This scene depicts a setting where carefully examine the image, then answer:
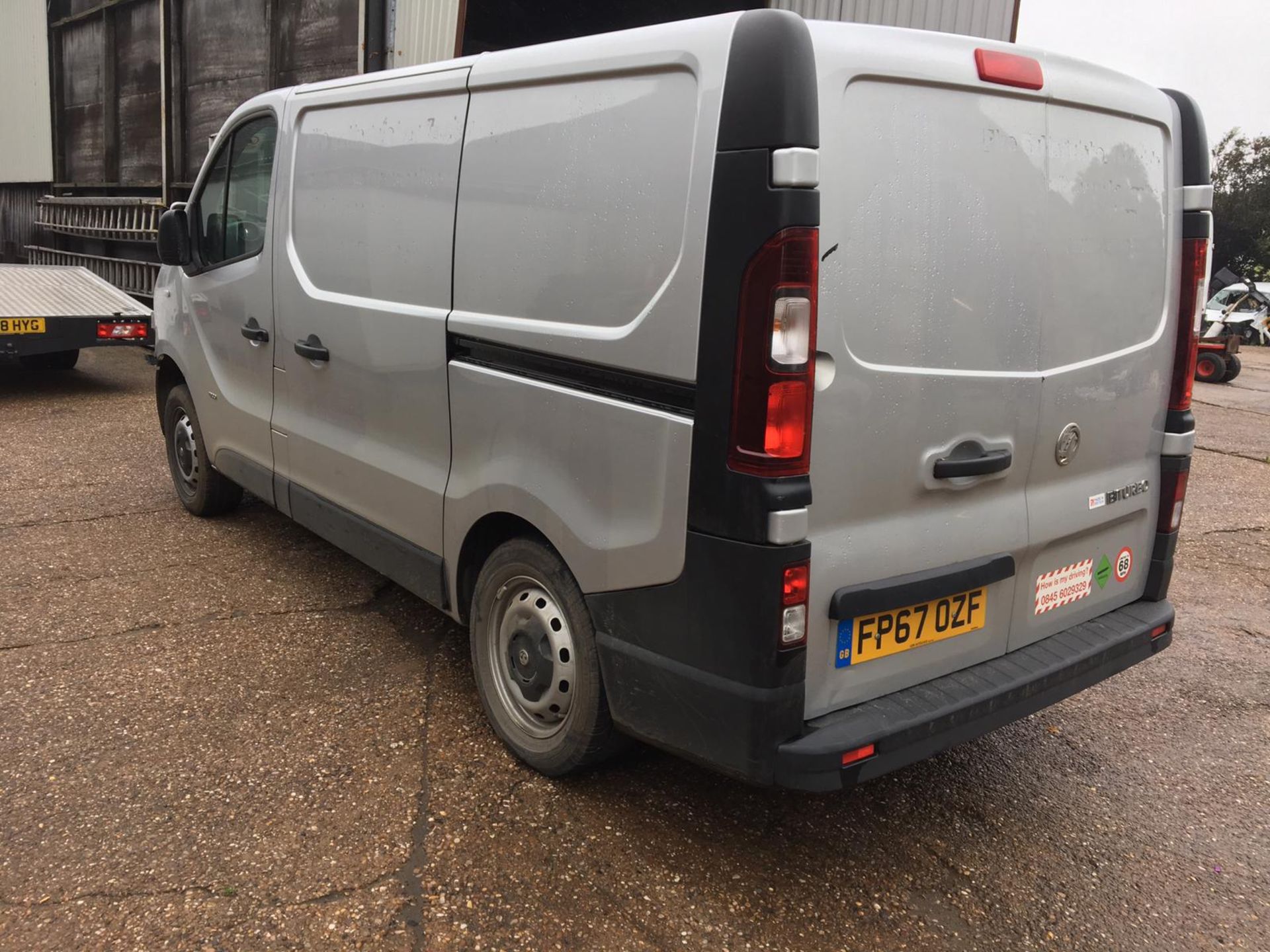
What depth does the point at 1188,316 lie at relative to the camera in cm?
311

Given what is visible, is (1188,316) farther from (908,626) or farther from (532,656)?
(532,656)

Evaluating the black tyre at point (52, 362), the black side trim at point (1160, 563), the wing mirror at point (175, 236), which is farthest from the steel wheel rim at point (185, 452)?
the black tyre at point (52, 362)

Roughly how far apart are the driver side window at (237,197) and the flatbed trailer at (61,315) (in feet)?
14.0

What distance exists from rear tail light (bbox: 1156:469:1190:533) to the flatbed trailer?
8256mm

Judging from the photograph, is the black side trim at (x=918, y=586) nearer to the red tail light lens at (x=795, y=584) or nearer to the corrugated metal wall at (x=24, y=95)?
the red tail light lens at (x=795, y=584)

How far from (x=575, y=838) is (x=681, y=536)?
0.99 meters

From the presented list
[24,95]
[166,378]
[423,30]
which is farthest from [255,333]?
[24,95]

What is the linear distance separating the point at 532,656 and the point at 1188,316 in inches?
90.3

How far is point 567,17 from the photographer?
8.29m

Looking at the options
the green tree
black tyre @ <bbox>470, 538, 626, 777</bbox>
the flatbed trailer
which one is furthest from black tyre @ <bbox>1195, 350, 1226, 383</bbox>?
the green tree

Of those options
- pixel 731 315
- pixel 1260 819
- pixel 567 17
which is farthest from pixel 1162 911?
pixel 567 17

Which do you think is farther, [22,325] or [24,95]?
[24,95]

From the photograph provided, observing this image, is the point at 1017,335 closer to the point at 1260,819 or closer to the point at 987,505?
the point at 987,505

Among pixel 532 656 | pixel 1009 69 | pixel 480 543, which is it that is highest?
pixel 1009 69
